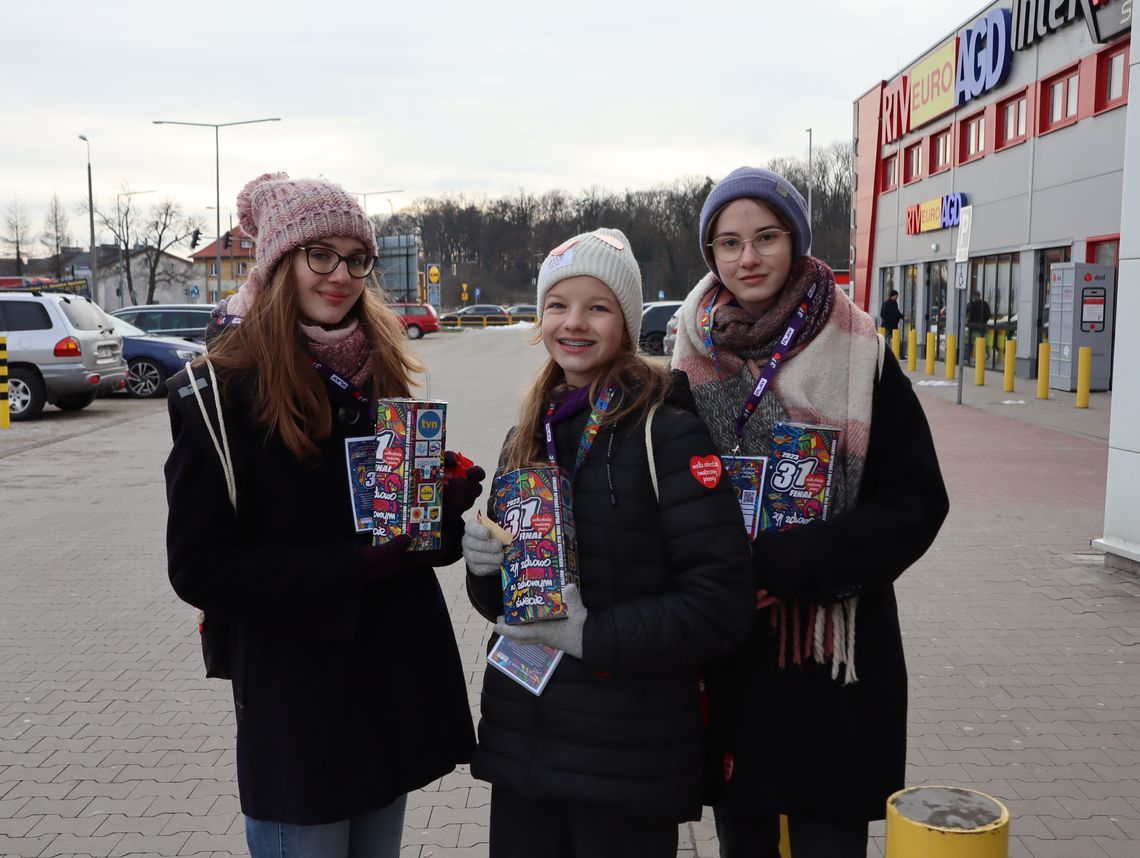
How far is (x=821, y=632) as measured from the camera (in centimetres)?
226

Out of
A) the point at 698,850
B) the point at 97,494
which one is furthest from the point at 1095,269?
the point at 698,850

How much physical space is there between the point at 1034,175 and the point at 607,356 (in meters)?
21.9

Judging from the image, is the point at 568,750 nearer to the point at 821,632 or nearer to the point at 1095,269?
the point at 821,632

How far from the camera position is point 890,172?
33.2 meters

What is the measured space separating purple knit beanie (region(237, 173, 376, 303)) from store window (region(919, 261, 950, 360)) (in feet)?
88.6

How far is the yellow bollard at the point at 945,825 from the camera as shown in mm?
1872

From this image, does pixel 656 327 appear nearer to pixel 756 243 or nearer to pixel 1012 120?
pixel 1012 120

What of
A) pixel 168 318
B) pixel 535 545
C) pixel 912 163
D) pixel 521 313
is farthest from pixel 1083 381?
pixel 521 313

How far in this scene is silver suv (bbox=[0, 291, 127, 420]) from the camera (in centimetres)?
1480

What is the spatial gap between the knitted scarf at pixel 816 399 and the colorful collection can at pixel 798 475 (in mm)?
50

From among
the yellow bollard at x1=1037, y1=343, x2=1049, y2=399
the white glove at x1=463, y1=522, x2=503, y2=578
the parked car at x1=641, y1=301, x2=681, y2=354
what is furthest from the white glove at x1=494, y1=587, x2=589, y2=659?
the parked car at x1=641, y1=301, x2=681, y2=354

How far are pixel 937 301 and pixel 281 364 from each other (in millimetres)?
28577

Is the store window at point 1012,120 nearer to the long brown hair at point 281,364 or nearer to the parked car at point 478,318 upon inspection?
the long brown hair at point 281,364

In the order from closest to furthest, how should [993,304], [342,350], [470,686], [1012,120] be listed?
1. [342,350]
2. [470,686]
3. [1012,120]
4. [993,304]
